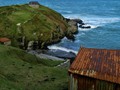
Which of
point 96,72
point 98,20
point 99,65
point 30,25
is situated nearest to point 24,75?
point 99,65

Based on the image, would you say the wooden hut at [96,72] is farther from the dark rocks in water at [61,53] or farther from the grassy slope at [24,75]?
the dark rocks in water at [61,53]

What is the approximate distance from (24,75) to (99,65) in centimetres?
1576

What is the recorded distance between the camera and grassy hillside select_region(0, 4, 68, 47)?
8831 cm

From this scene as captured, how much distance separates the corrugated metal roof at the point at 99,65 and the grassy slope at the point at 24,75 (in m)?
8.68

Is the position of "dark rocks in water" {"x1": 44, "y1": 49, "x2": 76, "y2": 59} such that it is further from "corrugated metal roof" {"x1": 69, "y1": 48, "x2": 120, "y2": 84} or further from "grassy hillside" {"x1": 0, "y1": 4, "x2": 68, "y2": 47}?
"corrugated metal roof" {"x1": 69, "y1": 48, "x2": 120, "y2": 84}

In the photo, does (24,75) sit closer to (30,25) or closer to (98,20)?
(30,25)

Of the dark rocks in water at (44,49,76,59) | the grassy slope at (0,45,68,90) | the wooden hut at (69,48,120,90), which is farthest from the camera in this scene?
the dark rocks in water at (44,49,76,59)

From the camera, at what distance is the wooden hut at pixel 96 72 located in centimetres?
2781

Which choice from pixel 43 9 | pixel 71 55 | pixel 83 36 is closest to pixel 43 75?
pixel 71 55

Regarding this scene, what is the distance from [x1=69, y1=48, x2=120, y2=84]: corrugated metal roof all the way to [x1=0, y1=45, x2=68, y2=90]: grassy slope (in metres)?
8.68

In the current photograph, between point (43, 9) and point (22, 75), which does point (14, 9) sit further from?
point (22, 75)

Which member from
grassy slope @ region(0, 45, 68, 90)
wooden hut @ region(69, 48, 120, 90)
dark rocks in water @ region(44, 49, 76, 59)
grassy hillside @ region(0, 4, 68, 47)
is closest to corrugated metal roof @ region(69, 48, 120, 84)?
wooden hut @ region(69, 48, 120, 90)

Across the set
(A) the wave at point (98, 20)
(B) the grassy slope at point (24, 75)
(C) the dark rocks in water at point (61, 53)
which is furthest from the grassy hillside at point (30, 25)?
(B) the grassy slope at point (24, 75)

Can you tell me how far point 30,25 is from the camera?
94125 millimetres
